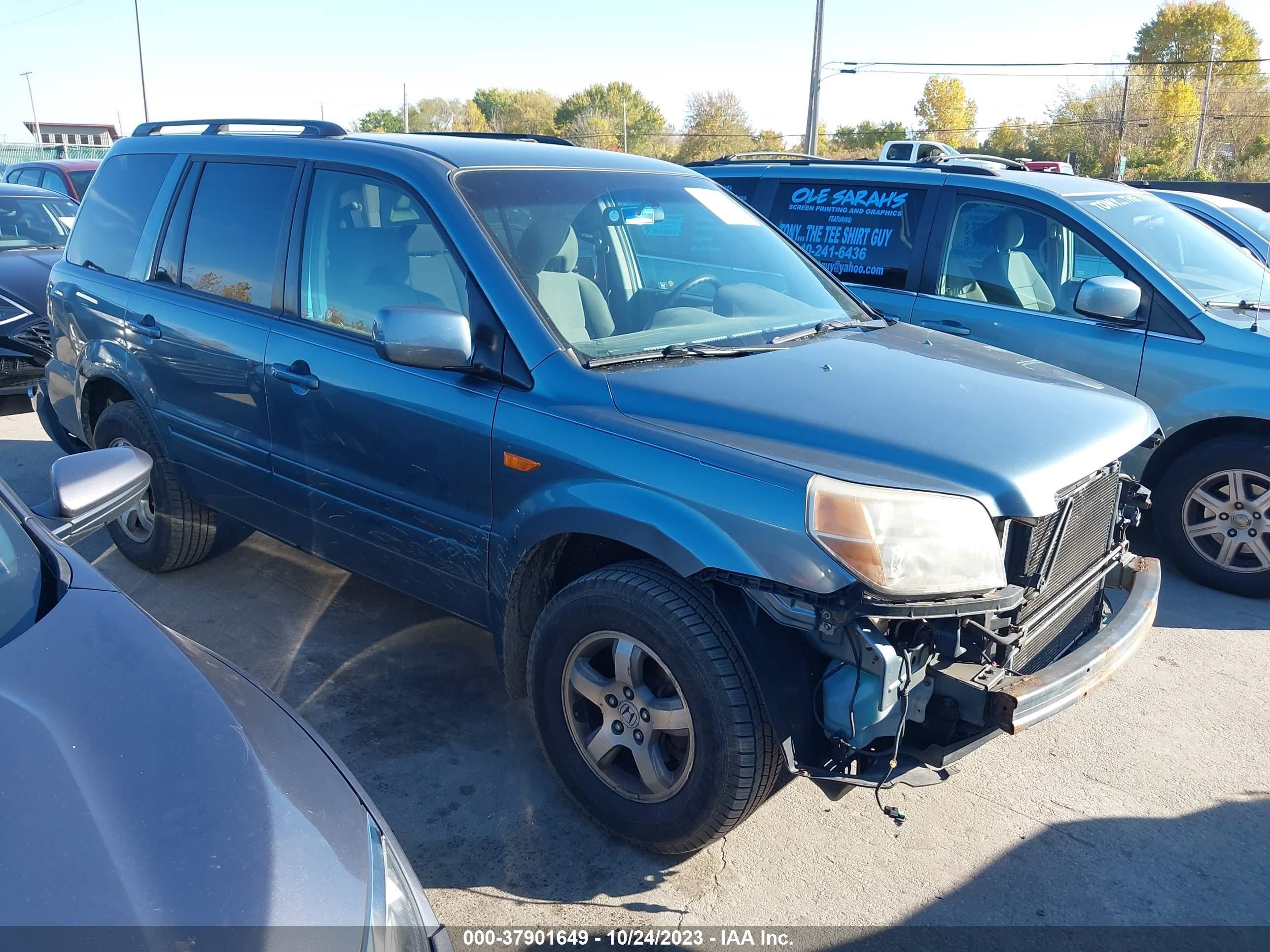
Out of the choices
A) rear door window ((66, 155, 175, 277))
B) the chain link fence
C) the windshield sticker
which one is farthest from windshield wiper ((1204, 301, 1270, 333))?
the chain link fence

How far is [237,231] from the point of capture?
12.9ft

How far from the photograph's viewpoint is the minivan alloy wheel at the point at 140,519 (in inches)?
181

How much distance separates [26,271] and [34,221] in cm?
153

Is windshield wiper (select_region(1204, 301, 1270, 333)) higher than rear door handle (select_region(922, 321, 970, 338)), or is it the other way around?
windshield wiper (select_region(1204, 301, 1270, 333))

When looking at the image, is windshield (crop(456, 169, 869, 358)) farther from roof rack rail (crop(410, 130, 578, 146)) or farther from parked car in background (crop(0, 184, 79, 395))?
parked car in background (crop(0, 184, 79, 395))

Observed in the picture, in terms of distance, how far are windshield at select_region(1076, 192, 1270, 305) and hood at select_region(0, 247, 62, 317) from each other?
746cm

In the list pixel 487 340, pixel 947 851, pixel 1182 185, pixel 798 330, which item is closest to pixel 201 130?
pixel 487 340

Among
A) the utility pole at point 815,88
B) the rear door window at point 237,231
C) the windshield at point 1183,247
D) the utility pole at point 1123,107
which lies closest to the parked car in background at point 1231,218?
the windshield at point 1183,247

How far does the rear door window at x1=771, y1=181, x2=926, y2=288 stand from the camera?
18.3 ft

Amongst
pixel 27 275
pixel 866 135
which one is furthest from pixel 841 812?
pixel 866 135

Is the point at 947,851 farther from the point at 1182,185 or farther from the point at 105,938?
the point at 1182,185

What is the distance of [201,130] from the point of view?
15.1 feet

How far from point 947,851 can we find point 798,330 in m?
1.75

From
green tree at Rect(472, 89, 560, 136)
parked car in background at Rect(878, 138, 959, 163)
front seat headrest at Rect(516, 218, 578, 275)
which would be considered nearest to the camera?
front seat headrest at Rect(516, 218, 578, 275)
